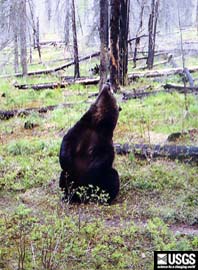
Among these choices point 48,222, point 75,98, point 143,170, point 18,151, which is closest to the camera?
point 48,222

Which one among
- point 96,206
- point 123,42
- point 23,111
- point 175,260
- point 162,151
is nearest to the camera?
point 175,260

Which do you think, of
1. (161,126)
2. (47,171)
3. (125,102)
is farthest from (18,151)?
(125,102)

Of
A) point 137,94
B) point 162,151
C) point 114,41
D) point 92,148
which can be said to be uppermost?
point 114,41

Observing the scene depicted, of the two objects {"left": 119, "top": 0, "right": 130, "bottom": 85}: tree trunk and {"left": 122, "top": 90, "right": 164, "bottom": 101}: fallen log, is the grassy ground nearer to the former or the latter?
{"left": 122, "top": 90, "right": 164, "bottom": 101}: fallen log

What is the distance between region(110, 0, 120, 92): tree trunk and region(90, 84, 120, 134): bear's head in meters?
5.59

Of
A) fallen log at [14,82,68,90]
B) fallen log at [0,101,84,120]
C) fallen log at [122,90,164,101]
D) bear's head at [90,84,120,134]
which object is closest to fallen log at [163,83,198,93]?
fallen log at [122,90,164,101]

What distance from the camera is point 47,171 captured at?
21.3ft

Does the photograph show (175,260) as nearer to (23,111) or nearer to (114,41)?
(23,111)

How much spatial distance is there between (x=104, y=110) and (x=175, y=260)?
92.7 inches

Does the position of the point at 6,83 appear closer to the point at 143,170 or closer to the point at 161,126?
the point at 161,126

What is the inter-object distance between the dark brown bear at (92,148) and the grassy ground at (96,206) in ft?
1.16

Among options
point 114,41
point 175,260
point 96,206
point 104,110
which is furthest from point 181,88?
point 175,260

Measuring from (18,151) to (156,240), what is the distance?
4.15 meters

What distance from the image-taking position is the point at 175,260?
11.7ft
